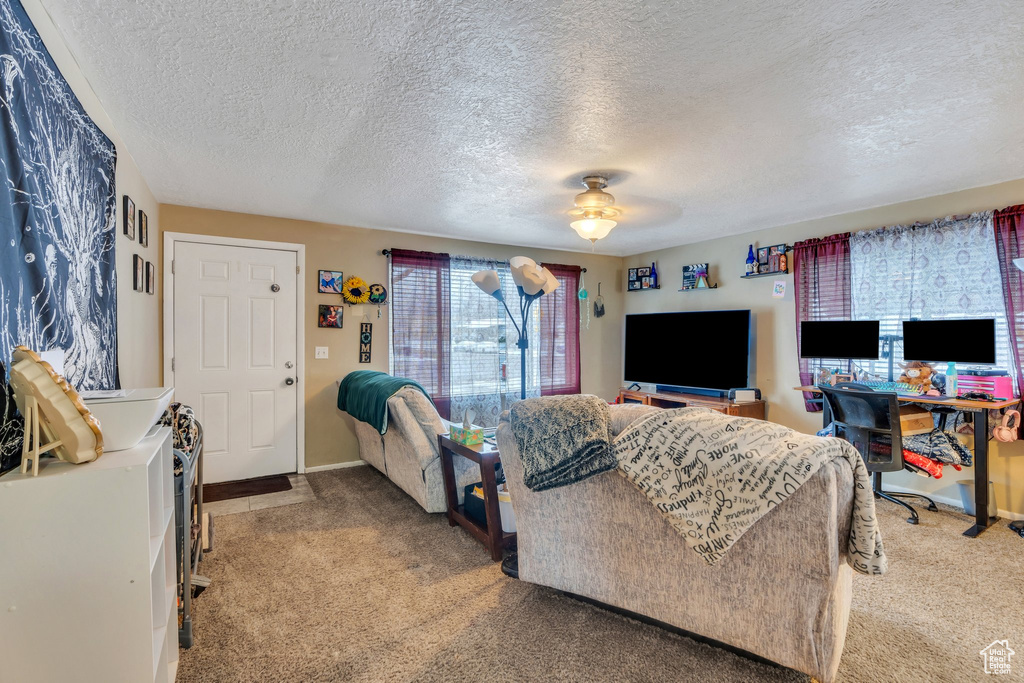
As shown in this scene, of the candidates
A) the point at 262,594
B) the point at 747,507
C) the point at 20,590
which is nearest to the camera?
the point at 20,590

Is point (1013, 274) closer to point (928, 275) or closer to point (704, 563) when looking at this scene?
point (928, 275)

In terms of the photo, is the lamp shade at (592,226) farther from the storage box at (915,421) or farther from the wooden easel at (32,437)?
the wooden easel at (32,437)

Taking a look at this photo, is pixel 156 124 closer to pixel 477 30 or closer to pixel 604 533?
pixel 477 30

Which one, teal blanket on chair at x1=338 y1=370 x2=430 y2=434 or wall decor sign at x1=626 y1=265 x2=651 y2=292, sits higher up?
wall decor sign at x1=626 y1=265 x2=651 y2=292

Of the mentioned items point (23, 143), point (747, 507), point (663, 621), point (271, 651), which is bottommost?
point (271, 651)

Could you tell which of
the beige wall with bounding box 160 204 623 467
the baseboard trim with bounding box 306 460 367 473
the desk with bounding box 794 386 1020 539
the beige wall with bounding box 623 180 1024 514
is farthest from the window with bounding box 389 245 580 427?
the desk with bounding box 794 386 1020 539

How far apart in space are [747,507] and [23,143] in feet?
7.32

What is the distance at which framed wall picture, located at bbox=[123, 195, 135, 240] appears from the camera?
2.54 m

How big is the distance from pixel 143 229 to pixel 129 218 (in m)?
0.45

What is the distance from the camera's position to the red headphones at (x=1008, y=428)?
296cm

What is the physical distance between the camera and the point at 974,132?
7.78ft

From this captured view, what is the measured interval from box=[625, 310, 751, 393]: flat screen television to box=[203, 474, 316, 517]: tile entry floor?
356cm

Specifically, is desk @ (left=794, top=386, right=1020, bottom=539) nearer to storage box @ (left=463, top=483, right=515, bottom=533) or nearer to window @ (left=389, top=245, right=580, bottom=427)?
storage box @ (left=463, top=483, right=515, bottom=533)

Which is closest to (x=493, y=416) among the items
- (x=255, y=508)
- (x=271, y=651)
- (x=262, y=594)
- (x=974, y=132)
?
(x=255, y=508)
